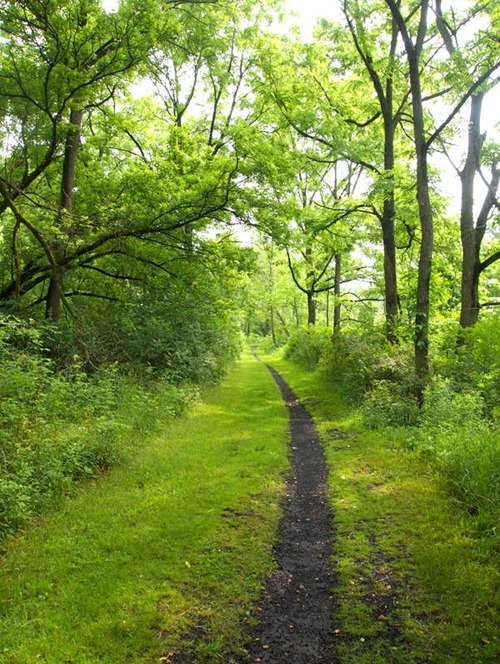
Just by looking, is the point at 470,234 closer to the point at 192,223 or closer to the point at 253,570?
the point at 192,223

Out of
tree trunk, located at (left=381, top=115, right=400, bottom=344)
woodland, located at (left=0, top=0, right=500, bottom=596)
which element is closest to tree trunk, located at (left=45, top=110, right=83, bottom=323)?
woodland, located at (left=0, top=0, right=500, bottom=596)

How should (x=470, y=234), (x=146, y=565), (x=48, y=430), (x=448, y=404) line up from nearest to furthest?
(x=146, y=565) → (x=48, y=430) → (x=448, y=404) → (x=470, y=234)

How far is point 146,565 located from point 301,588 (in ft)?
6.22

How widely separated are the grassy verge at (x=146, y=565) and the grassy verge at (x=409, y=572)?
108cm

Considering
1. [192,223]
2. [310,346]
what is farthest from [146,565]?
[310,346]

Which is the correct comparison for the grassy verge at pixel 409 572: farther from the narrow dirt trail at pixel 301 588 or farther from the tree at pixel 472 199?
the tree at pixel 472 199

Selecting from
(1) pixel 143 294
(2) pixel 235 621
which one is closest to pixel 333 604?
(2) pixel 235 621

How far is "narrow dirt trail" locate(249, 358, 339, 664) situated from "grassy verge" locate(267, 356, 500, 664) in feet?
0.51

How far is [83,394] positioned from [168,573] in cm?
536

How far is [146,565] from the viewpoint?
16.6 feet

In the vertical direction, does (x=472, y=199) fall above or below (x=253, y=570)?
above

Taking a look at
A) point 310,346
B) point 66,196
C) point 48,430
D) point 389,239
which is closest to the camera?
point 48,430

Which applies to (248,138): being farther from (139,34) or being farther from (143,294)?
(143,294)

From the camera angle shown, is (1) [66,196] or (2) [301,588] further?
(1) [66,196]
